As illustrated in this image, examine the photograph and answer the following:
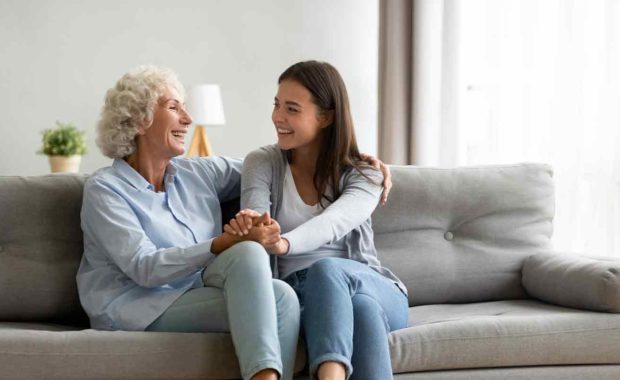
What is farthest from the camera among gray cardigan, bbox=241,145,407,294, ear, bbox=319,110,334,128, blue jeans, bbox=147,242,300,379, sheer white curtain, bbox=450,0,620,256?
sheer white curtain, bbox=450,0,620,256

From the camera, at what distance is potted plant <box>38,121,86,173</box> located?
19.1 feet

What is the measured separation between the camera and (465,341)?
252 cm

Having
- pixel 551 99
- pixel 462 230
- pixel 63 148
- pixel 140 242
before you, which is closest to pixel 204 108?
pixel 63 148

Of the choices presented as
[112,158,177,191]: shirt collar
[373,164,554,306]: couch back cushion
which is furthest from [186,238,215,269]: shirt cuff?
[373,164,554,306]: couch back cushion

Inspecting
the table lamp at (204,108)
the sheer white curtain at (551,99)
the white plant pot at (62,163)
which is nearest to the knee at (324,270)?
the sheer white curtain at (551,99)

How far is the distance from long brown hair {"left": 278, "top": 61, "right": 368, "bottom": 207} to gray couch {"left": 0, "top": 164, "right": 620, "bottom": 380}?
33 centimetres

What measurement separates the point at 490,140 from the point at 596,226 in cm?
95

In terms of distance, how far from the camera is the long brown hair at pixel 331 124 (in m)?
2.75

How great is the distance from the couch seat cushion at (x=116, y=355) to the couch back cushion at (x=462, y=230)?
2.89 ft

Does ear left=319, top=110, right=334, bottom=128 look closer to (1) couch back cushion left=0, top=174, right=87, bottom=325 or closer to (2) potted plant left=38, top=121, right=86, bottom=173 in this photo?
(1) couch back cushion left=0, top=174, right=87, bottom=325

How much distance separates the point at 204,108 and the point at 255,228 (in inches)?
141

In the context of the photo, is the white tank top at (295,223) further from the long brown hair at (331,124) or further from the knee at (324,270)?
the knee at (324,270)

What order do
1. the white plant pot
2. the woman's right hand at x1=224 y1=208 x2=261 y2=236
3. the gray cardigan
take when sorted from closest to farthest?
the woman's right hand at x1=224 y1=208 x2=261 y2=236
the gray cardigan
the white plant pot

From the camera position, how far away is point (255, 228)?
2406 mm
